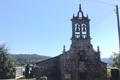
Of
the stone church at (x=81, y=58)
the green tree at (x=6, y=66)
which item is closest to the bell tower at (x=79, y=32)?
the stone church at (x=81, y=58)

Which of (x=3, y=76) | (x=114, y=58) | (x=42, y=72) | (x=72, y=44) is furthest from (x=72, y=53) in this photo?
(x=3, y=76)

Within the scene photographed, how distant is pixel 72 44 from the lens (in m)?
41.5

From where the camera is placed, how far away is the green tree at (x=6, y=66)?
6297cm

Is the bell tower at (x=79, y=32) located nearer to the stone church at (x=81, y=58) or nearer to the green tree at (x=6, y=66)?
the stone church at (x=81, y=58)

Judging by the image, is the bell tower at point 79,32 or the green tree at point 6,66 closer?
the bell tower at point 79,32

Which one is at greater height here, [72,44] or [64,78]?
[72,44]

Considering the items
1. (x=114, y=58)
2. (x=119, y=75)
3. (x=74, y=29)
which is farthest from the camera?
(x=114, y=58)

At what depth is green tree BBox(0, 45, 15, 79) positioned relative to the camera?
62969 millimetres

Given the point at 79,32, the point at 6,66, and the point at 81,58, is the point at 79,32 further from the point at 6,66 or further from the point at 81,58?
the point at 6,66

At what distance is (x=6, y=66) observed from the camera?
63344 millimetres

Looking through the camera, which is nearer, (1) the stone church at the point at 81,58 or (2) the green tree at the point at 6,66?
(1) the stone church at the point at 81,58

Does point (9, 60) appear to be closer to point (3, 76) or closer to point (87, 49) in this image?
point (3, 76)

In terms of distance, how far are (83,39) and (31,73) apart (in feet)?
59.3

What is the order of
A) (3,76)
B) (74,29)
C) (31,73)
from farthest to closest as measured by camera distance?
(3,76)
(31,73)
(74,29)
